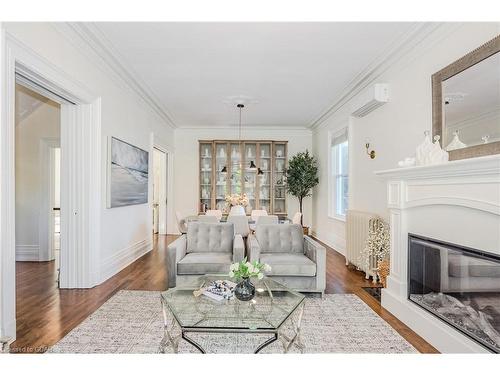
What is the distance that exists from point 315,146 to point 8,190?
658cm

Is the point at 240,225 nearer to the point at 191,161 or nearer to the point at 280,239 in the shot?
the point at 280,239

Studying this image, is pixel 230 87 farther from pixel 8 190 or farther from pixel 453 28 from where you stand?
pixel 8 190

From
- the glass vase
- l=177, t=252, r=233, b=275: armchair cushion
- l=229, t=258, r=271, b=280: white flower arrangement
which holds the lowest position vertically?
l=177, t=252, r=233, b=275: armchair cushion

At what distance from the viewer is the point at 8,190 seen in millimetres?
2350

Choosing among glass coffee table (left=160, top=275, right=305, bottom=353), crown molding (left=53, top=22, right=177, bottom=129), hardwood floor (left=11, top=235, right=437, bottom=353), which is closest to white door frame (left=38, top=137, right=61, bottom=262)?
hardwood floor (left=11, top=235, right=437, bottom=353)

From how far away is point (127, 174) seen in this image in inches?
186

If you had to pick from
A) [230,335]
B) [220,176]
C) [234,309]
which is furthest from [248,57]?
[220,176]

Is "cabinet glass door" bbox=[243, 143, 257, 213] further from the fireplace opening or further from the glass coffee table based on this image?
the glass coffee table

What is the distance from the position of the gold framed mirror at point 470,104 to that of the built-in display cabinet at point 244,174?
5.05 m

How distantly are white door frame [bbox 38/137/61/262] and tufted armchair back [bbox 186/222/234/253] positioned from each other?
9.09 ft

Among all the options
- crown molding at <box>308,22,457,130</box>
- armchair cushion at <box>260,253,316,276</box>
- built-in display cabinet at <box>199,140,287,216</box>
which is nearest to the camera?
crown molding at <box>308,22,457,130</box>

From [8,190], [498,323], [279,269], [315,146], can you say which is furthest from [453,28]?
[315,146]

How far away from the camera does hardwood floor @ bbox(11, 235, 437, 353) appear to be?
252 centimetres
